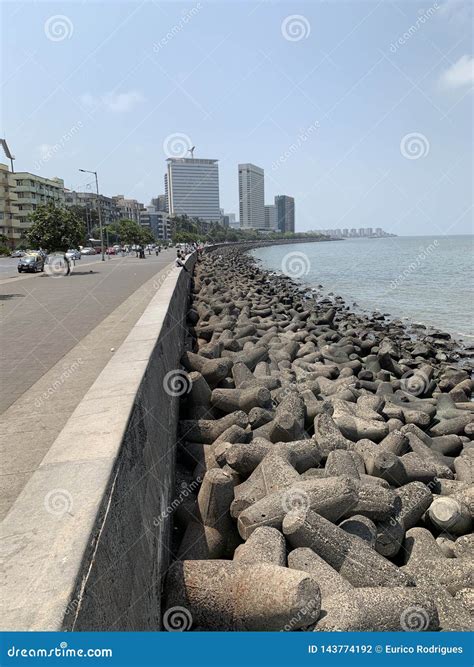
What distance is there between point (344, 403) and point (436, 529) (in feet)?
8.72

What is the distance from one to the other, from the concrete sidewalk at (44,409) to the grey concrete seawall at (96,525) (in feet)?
0.92

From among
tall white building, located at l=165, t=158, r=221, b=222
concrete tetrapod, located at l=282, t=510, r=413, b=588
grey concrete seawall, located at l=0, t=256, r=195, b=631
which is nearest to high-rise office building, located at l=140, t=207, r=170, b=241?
tall white building, located at l=165, t=158, r=221, b=222

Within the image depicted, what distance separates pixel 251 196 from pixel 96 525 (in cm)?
15599

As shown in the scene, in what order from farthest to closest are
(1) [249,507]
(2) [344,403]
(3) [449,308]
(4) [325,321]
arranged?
(3) [449,308] → (4) [325,321] → (2) [344,403] → (1) [249,507]

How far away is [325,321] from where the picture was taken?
18047mm

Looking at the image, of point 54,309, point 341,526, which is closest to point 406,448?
point 341,526

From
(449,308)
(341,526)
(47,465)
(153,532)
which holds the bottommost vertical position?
(449,308)

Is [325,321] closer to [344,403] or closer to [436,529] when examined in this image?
[344,403]

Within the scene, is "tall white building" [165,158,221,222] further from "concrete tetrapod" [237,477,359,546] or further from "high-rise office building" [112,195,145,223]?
"concrete tetrapod" [237,477,359,546]

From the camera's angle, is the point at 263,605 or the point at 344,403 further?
the point at 344,403

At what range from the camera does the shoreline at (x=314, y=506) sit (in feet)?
10.2

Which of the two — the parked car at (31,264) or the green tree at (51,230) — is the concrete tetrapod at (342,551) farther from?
the green tree at (51,230)

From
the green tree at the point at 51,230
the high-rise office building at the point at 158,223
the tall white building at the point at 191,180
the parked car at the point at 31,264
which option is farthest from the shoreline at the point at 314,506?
the high-rise office building at the point at 158,223

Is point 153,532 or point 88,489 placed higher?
point 88,489
